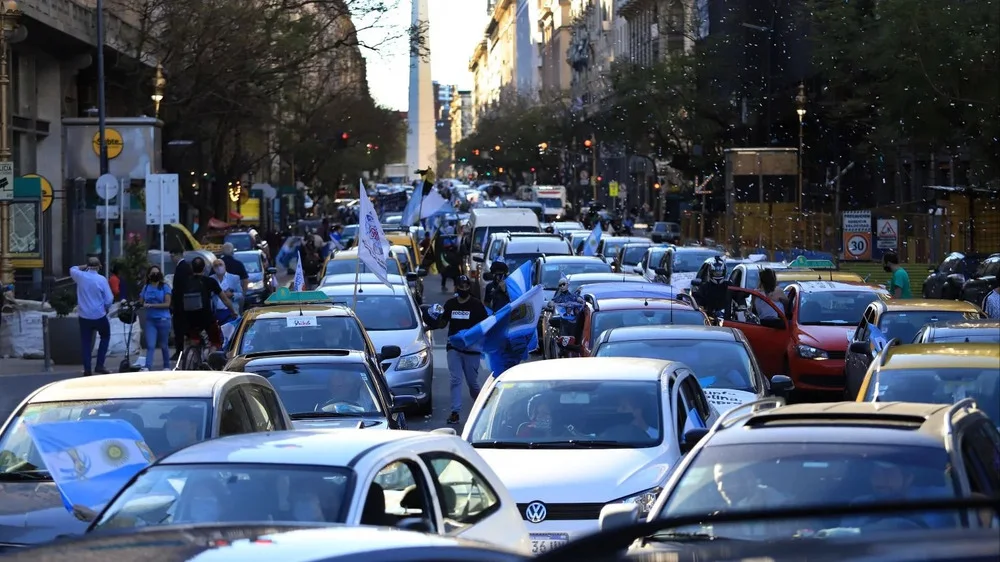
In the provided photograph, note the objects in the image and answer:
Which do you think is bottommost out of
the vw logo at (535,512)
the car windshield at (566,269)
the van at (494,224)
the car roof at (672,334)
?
the vw logo at (535,512)

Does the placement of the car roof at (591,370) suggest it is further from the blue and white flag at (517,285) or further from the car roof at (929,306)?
the blue and white flag at (517,285)

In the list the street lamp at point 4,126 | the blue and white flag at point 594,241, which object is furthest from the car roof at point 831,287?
the blue and white flag at point 594,241

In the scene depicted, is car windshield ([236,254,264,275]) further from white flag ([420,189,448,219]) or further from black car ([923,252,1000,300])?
black car ([923,252,1000,300])

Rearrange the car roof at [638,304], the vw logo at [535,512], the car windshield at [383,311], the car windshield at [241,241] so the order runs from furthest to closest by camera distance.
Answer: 1. the car windshield at [241,241]
2. the car windshield at [383,311]
3. the car roof at [638,304]
4. the vw logo at [535,512]

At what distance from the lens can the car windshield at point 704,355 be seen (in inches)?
509

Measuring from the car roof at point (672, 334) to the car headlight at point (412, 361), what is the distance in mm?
4342

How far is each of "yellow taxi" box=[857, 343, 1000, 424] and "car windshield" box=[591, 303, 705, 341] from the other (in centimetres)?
644

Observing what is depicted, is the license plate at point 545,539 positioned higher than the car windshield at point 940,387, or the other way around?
the car windshield at point 940,387

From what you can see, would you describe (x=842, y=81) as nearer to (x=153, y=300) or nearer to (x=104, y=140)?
(x=104, y=140)

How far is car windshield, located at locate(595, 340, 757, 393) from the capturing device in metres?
12.9

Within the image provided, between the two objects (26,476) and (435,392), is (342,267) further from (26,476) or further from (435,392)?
(26,476)

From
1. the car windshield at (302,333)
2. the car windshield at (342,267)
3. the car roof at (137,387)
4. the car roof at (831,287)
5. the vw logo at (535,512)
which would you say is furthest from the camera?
the car windshield at (342,267)

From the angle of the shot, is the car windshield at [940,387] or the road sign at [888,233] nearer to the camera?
the car windshield at [940,387]

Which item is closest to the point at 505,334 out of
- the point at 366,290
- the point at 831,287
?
the point at 366,290
